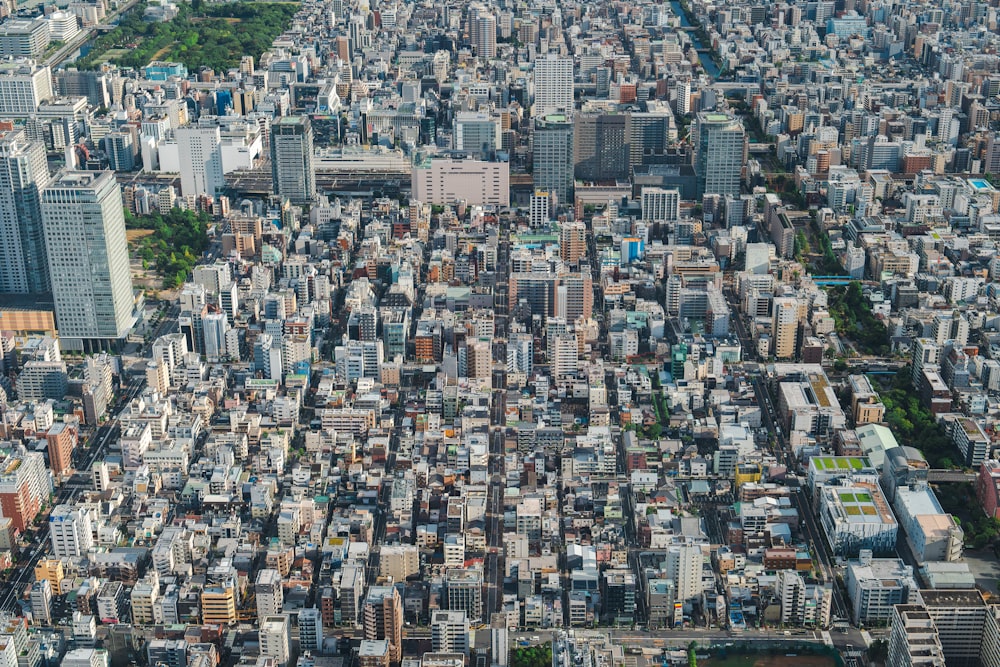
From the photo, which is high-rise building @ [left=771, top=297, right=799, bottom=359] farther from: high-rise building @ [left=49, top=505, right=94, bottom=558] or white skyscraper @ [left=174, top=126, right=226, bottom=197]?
white skyscraper @ [left=174, top=126, right=226, bottom=197]

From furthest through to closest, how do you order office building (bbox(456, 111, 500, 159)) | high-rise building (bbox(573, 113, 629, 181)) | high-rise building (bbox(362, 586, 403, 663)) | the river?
1. the river
2. office building (bbox(456, 111, 500, 159))
3. high-rise building (bbox(573, 113, 629, 181))
4. high-rise building (bbox(362, 586, 403, 663))

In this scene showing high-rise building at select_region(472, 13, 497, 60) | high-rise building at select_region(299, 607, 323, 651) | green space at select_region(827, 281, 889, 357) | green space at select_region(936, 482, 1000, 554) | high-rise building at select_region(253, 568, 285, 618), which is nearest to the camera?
high-rise building at select_region(299, 607, 323, 651)

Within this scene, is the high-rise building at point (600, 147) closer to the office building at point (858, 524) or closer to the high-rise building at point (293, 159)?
the high-rise building at point (293, 159)

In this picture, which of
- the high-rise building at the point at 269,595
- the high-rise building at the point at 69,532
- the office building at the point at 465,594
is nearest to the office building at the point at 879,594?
the office building at the point at 465,594

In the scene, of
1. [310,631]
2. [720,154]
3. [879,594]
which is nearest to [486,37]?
[720,154]

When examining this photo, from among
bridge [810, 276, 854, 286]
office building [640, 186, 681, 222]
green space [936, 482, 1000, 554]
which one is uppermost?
office building [640, 186, 681, 222]

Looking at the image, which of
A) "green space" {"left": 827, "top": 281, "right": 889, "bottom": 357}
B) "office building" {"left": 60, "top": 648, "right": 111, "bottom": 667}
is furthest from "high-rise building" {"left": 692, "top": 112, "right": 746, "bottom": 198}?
"office building" {"left": 60, "top": 648, "right": 111, "bottom": 667}

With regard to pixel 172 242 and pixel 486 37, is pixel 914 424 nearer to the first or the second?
pixel 172 242
